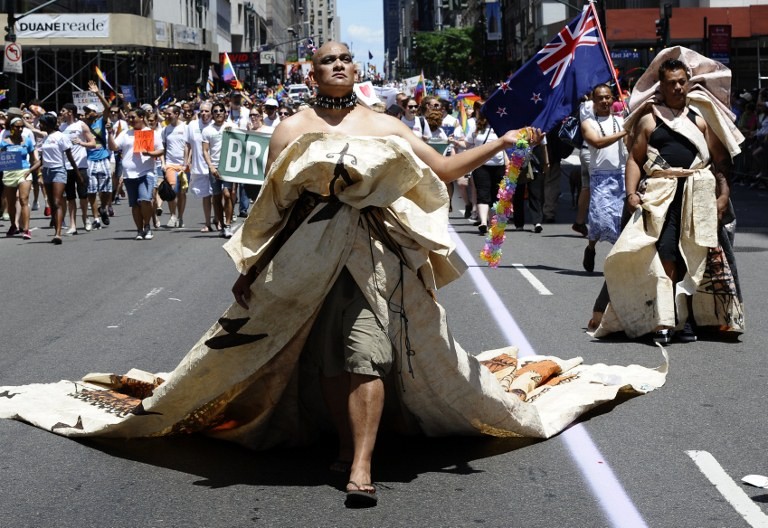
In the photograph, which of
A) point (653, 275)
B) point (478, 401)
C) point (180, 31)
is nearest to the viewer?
point (478, 401)

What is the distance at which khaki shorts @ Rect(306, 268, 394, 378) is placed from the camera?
211 inches

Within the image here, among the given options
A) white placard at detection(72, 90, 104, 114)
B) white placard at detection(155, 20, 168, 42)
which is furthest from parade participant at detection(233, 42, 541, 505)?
white placard at detection(155, 20, 168, 42)

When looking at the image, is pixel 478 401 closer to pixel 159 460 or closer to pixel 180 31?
pixel 159 460

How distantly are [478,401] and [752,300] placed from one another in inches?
236

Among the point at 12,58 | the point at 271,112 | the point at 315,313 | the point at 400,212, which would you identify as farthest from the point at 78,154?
the point at 400,212

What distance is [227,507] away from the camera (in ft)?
17.1

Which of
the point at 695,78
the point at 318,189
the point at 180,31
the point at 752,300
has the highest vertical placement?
the point at 180,31

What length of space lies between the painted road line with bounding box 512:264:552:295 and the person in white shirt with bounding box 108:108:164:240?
19.5ft

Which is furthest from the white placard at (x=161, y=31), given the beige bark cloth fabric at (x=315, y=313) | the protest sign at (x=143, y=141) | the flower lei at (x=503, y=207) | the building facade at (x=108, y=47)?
the beige bark cloth fabric at (x=315, y=313)

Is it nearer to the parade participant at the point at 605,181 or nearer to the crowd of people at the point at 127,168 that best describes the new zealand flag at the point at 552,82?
the parade participant at the point at 605,181

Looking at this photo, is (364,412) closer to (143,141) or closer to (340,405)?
(340,405)

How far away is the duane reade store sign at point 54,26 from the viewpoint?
174 ft

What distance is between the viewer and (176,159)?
1980 centimetres

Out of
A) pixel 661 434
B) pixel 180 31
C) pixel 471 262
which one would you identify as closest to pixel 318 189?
pixel 661 434
